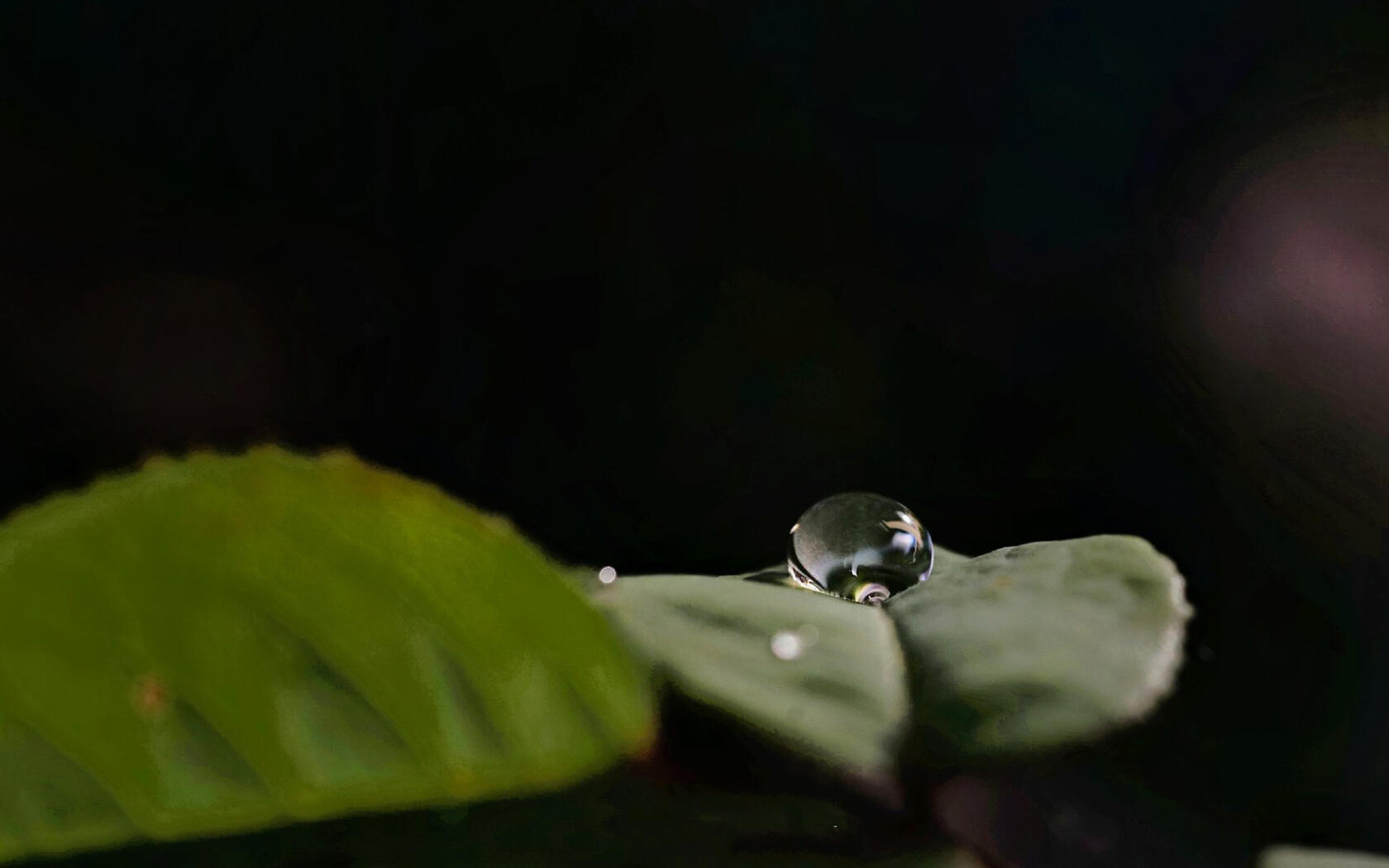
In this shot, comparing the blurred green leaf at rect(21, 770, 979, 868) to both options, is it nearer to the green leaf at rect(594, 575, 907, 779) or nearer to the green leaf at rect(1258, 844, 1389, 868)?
the green leaf at rect(594, 575, 907, 779)

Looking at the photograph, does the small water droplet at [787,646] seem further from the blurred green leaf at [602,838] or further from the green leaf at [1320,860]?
the green leaf at [1320,860]

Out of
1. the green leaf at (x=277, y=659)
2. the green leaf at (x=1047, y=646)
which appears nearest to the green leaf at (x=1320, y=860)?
the green leaf at (x=1047, y=646)

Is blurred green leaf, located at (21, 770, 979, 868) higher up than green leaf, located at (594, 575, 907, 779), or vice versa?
green leaf, located at (594, 575, 907, 779)

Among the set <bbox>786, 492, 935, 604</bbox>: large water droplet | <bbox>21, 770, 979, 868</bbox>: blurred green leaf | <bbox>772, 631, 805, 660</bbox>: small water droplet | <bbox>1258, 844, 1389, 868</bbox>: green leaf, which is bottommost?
<bbox>21, 770, 979, 868</bbox>: blurred green leaf

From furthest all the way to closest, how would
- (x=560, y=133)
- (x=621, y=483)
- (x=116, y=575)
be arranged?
1. (x=560, y=133)
2. (x=621, y=483)
3. (x=116, y=575)

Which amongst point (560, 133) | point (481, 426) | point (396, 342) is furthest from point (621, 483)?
point (560, 133)

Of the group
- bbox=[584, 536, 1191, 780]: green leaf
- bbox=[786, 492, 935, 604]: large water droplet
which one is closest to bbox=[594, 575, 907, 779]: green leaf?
bbox=[584, 536, 1191, 780]: green leaf

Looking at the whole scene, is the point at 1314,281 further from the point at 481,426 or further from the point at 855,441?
the point at 481,426
